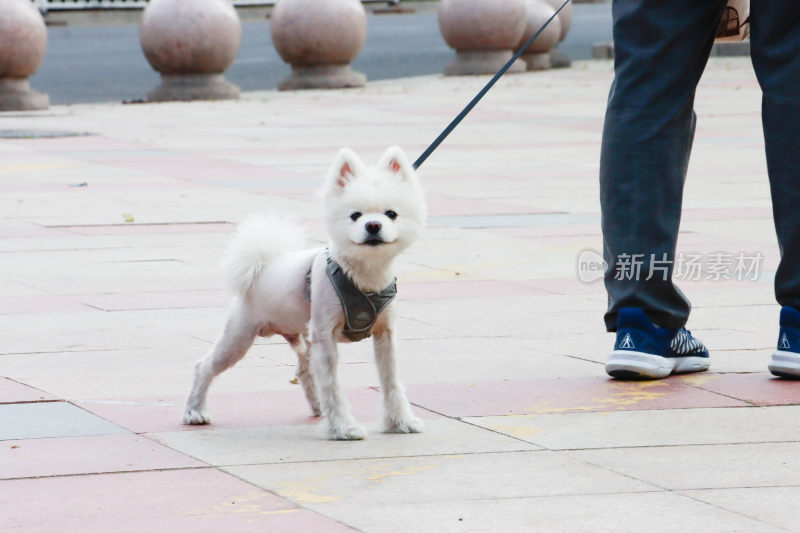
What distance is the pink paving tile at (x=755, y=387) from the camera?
4637 mm

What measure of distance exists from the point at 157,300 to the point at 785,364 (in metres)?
2.81

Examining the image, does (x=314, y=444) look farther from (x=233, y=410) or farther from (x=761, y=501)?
(x=761, y=501)

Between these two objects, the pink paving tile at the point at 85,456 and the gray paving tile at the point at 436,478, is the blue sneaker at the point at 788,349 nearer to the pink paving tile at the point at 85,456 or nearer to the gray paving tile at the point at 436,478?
the gray paving tile at the point at 436,478

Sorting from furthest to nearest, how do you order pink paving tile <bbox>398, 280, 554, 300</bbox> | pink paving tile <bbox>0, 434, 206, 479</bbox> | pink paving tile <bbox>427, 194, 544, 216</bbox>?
pink paving tile <bbox>427, 194, 544, 216</bbox> → pink paving tile <bbox>398, 280, 554, 300</bbox> → pink paving tile <bbox>0, 434, 206, 479</bbox>

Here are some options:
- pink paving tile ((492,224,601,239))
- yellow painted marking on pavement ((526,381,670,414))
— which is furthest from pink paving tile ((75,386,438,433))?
pink paving tile ((492,224,601,239))

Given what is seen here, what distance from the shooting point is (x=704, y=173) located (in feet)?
37.2

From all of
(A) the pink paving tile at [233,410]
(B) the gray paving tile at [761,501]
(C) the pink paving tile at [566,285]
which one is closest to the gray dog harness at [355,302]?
(A) the pink paving tile at [233,410]

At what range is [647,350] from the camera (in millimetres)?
4934

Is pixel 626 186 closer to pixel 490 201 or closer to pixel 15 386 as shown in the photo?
pixel 15 386

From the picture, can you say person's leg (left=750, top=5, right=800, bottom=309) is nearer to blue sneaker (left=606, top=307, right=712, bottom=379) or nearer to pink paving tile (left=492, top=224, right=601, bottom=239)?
blue sneaker (left=606, top=307, right=712, bottom=379)

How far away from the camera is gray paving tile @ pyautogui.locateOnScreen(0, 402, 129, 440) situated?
4262mm

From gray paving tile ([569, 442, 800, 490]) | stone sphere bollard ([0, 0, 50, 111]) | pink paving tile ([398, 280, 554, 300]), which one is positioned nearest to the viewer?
gray paving tile ([569, 442, 800, 490])

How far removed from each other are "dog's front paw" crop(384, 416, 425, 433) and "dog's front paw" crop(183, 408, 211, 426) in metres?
0.54

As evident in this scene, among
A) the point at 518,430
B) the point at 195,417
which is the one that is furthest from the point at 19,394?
the point at 518,430
